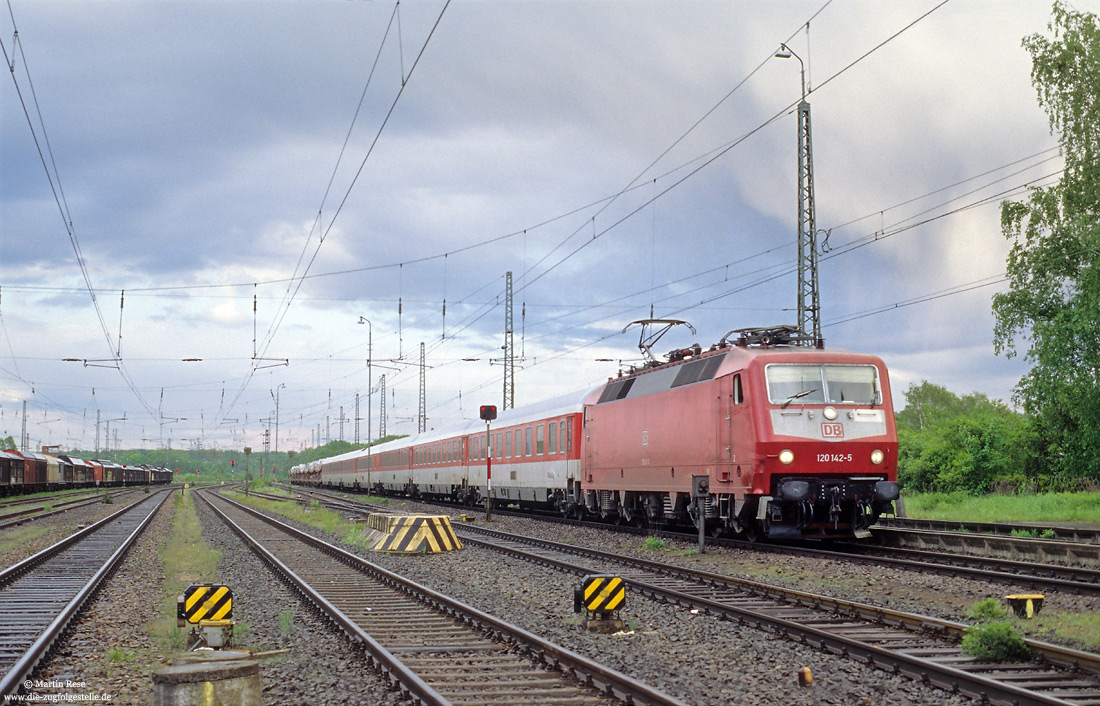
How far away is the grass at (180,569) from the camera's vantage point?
11.8 meters

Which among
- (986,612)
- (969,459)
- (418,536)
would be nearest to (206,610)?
(986,612)

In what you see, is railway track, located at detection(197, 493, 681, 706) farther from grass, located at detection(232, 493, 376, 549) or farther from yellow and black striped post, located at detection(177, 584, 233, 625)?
grass, located at detection(232, 493, 376, 549)

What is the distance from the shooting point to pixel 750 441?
734 inches

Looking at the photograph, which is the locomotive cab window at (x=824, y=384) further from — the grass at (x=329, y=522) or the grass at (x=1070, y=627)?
the grass at (x=329, y=522)

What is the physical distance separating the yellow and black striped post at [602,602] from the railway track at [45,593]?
5.72 metres

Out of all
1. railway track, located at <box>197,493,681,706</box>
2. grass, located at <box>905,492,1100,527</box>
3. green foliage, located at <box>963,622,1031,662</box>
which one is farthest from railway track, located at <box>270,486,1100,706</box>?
grass, located at <box>905,492,1100,527</box>

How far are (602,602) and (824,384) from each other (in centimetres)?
927

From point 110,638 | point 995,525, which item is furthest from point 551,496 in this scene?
point 110,638

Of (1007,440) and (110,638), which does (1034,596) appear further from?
(1007,440)

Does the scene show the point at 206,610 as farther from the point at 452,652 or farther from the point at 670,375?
the point at 670,375

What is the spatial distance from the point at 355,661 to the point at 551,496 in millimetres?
23391

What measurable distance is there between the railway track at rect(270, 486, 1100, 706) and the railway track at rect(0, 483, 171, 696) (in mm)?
7531

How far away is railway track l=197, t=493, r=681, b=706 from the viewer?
8.15 metres

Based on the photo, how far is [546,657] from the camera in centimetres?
962
